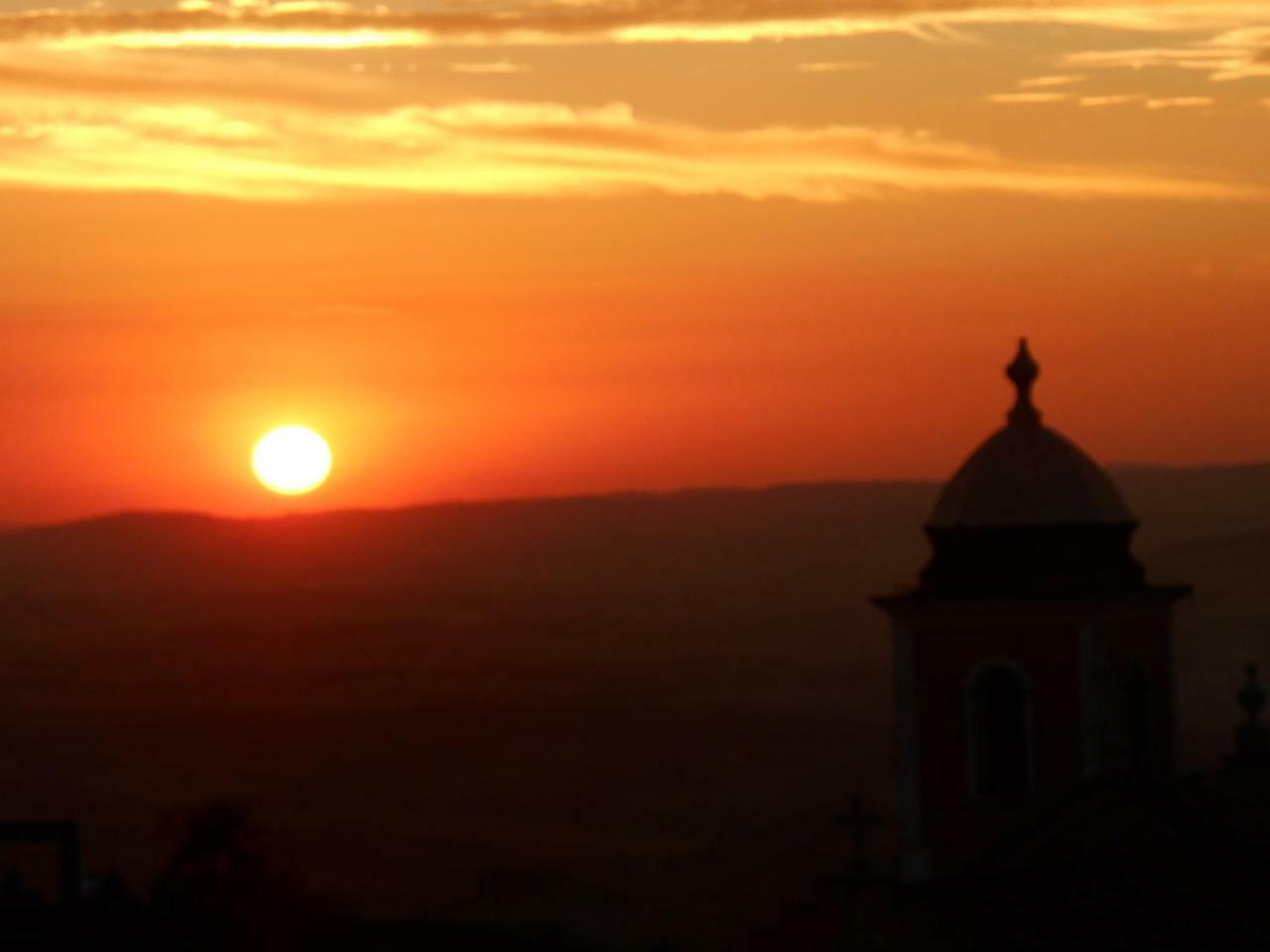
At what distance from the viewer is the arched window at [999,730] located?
132 feet

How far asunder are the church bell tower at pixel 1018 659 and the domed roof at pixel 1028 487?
24 millimetres

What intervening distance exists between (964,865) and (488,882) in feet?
→ 220

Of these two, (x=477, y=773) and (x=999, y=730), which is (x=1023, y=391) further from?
(x=477, y=773)

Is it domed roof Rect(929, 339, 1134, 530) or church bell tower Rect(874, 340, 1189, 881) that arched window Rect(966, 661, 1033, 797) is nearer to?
church bell tower Rect(874, 340, 1189, 881)

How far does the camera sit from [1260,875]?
1374 inches

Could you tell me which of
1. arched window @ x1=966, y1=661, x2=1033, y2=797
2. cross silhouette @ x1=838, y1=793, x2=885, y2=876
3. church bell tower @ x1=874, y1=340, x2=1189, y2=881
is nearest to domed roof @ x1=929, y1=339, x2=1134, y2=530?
church bell tower @ x1=874, y1=340, x2=1189, y2=881

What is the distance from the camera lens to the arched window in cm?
4038

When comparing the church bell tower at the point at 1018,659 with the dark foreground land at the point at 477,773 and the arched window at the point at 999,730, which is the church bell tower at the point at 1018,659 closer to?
the arched window at the point at 999,730

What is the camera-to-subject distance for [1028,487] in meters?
41.1

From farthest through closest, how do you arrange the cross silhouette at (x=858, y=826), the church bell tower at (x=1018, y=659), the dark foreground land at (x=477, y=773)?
the dark foreground land at (x=477, y=773)
the church bell tower at (x=1018, y=659)
the cross silhouette at (x=858, y=826)

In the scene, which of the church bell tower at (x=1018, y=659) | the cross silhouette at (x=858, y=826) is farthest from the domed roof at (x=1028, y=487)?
the cross silhouette at (x=858, y=826)

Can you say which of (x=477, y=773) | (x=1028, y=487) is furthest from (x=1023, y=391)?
(x=477, y=773)

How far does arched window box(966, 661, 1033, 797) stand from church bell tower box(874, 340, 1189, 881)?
0.05ft

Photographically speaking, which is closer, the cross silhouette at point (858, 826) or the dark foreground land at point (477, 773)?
the cross silhouette at point (858, 826)
